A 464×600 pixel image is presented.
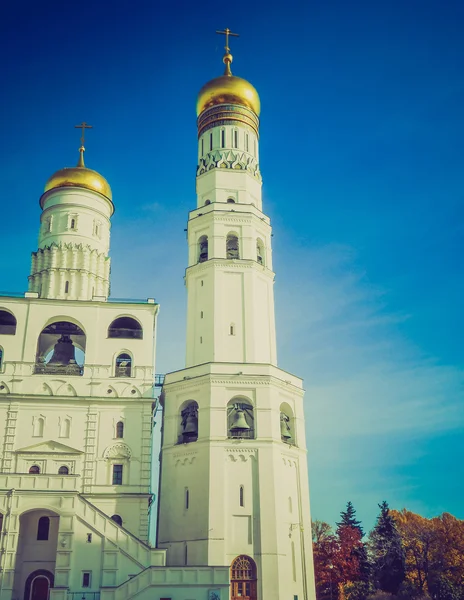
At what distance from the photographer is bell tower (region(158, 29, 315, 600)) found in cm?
2798

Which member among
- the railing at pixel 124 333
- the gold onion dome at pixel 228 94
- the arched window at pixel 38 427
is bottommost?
the arched window at pixel 38 427

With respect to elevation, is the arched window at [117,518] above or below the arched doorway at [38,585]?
above

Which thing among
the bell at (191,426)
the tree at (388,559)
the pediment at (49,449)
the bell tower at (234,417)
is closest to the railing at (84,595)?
the bell tower at (234,417)

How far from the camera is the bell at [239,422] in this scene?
99.0 feet

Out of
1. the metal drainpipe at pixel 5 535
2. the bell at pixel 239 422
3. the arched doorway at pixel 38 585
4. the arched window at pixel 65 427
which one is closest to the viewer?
the metal drainpipe at pixel 5 535

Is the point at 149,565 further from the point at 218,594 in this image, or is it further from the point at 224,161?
the point at 224,161

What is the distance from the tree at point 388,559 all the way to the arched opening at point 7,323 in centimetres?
2989

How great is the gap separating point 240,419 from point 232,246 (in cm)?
1055

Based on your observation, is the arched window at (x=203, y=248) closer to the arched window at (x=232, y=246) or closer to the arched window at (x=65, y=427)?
the arched window at (x=232, y=246)

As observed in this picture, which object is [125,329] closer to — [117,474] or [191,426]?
[191,426]

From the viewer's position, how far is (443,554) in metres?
45.8

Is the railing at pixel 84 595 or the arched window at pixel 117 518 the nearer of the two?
the railing at pixel 84 595

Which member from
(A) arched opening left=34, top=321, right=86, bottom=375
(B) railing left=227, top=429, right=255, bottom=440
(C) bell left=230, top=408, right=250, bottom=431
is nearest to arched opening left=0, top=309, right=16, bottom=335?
(A) arched opening left=34, top=321, right=86, bottom=375

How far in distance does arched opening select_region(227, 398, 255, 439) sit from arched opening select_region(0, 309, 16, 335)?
12.0 meters
